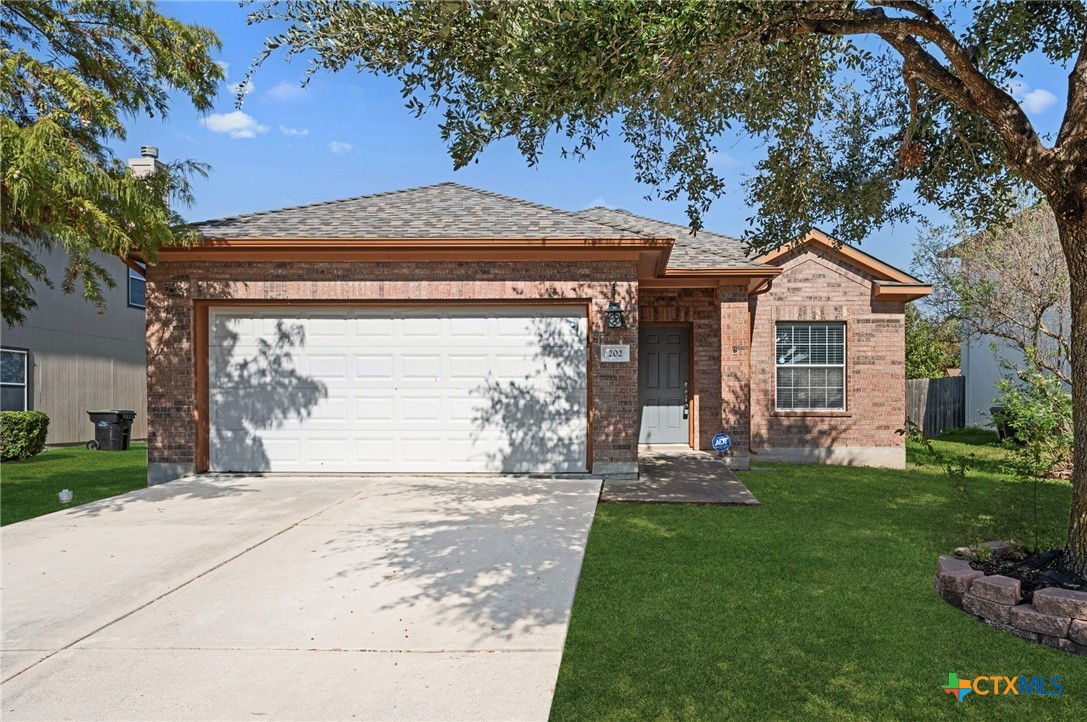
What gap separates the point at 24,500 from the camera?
9.62 metres

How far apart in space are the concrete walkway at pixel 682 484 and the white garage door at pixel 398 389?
1.13m

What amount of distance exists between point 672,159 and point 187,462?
26.2 feet

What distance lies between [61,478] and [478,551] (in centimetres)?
959

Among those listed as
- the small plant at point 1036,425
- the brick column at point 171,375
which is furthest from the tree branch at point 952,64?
the brick column at point 171,375

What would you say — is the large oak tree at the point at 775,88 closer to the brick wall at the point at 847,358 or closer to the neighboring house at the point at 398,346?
the neighboring house at the point at 398,346

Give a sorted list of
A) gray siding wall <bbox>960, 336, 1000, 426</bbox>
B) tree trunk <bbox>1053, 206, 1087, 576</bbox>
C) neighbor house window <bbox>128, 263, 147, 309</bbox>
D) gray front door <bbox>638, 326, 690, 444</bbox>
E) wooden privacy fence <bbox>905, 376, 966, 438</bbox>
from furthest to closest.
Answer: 1. neighbor house window <bbox>128, 263, 147, 309</bbox>
2. wooden privacy fence <bbox>905, 376, 966, 438</bbox>
3. gray siding wall <bbox>960, 336, 1000, 426</bbox>
4. gray front door <bbox>638, 326, 690, 444</bbox>
5. tree trunk <bbox>1053, 206, 1087, 576</bbox>

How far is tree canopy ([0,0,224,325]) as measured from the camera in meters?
7.43

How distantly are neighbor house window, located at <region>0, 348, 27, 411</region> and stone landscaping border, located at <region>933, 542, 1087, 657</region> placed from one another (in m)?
18.9

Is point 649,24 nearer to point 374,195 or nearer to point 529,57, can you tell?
point 529,57

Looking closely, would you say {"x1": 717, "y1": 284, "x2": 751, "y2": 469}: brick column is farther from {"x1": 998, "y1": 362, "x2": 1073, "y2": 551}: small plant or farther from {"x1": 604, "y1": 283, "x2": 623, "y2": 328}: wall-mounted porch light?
{"x1": 998, "y1": 362, "x2": 1073, "y2": 551}: small plant

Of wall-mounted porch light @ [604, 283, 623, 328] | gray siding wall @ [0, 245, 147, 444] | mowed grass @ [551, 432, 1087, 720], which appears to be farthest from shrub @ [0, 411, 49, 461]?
mowed grass @ [551, 432, 1087, 720]

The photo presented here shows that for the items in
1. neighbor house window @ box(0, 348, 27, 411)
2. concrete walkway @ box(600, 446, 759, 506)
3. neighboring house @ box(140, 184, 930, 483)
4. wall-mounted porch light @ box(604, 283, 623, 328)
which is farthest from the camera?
neighbor house window @ box(0, 348, 27, 411)

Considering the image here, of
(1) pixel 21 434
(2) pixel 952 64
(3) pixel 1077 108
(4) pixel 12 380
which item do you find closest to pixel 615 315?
(2) pixel 952 64

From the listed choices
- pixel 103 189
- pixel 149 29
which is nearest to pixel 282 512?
pixel 103 189
